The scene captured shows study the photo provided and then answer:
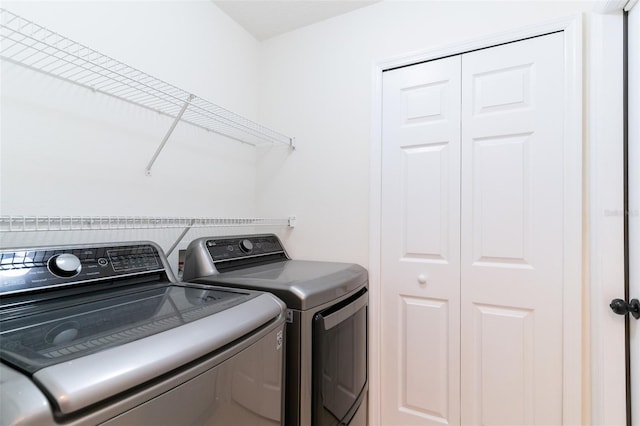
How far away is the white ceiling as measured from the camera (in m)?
1.85

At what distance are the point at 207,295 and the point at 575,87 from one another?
5.65 ft

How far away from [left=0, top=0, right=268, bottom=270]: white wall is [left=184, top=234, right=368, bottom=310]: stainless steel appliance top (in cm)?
30

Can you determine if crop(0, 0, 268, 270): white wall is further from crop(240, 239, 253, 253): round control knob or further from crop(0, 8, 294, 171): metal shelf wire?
crop(240, 239, 253, 253): round control knob

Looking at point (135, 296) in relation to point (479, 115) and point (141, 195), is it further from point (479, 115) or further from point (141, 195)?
point (479, 115)

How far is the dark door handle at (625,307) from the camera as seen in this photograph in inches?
47.3

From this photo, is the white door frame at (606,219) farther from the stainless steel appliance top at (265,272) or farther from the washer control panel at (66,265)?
the washer control panel at (66,265)

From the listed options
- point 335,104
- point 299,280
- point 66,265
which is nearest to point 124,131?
point 66,265

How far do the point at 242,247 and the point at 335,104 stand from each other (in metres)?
1.02

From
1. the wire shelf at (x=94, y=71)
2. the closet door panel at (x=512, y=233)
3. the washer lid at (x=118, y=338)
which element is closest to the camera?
the washer lid at (x=118, y=338)

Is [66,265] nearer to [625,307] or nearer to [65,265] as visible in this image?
[65,265]

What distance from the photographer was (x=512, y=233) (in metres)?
1.49

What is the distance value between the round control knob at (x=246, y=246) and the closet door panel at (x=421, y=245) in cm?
73

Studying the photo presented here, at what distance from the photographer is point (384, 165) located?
178cm

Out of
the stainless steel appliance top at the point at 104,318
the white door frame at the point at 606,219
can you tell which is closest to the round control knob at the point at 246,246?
the stainless steel appliance top at the point at 104,318
